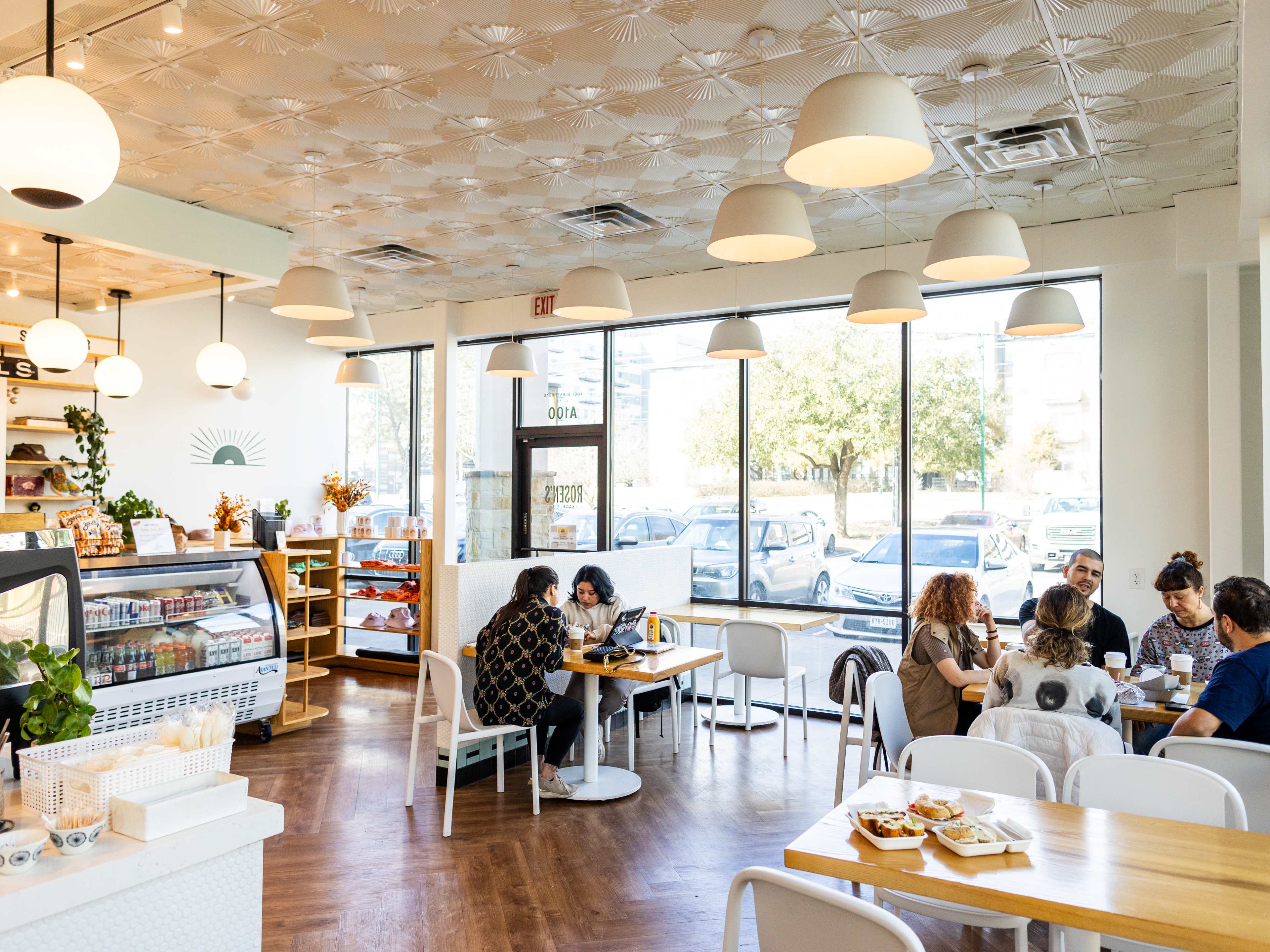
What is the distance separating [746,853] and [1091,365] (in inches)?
169

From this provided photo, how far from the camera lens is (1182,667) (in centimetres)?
398

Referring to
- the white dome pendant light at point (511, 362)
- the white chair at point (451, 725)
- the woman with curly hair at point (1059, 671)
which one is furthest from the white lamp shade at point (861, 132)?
the white dome pendant light at point (511, 362)

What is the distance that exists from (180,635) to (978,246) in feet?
15.8

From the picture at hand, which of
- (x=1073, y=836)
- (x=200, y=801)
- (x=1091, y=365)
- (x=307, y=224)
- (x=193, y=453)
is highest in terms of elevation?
(x=307, y=224)

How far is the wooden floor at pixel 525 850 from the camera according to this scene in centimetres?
341

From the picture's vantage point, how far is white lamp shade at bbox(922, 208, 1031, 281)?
357cm

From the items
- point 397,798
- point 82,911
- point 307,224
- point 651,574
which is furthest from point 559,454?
point 82,911

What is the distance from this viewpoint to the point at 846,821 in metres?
2.43

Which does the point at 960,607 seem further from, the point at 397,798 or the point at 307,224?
the point at 307,224

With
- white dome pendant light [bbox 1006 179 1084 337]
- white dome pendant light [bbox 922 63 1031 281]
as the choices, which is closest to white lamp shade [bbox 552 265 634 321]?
white dome pendant light [bbox 922 63 1031 281]

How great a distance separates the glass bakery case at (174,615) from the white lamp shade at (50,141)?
2.87 meters

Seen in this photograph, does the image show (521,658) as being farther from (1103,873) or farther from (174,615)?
(1103,873)

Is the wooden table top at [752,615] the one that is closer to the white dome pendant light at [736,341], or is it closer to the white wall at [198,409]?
the white dome pendant light at [736,341]

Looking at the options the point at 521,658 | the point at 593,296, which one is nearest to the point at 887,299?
the point at 593,296
